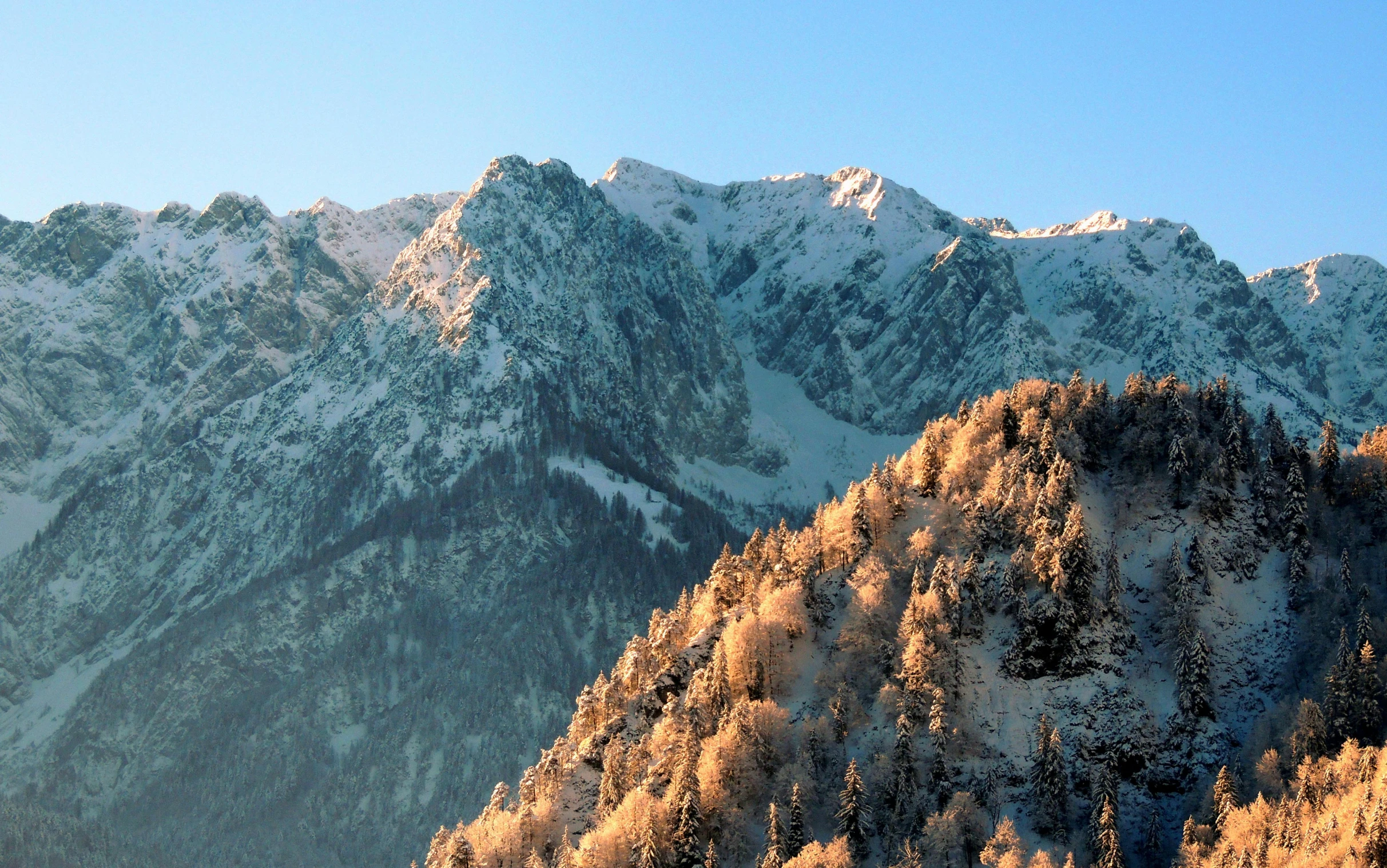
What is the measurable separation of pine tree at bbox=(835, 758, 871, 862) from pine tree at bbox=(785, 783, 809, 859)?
10.1 feet

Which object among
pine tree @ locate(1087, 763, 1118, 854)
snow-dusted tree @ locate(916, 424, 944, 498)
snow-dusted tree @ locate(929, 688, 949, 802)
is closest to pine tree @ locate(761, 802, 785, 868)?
snow-dusted tree @ locate(929, 688, 949, 802)

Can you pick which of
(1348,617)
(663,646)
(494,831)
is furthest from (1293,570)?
(494,831)

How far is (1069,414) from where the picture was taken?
474ft

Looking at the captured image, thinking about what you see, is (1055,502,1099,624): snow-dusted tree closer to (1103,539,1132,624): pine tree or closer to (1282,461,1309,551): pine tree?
(1103,539,1132,624): pine tree

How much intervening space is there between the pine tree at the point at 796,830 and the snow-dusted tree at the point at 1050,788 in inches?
751

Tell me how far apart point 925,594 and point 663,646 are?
31982mm

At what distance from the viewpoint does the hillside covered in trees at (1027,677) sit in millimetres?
107688

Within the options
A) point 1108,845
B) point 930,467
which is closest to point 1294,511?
point 930,467

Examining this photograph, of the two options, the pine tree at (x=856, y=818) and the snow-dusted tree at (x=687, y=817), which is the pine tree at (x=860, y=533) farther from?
the pine tree at (x=856, y=818)

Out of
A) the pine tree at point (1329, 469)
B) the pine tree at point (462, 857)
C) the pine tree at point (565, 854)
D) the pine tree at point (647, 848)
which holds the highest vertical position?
the pine tree at point (1329, 469)

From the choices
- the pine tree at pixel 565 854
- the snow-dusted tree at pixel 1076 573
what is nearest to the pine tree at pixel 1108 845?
the snow-dusted tree at pixel 1076 573

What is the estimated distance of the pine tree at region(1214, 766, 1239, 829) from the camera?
103 metres

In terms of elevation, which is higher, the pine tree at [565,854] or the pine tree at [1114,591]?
the pine tree at [1114,591]

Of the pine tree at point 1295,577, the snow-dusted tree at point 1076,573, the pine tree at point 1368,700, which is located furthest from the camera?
the pine tree at point 1295,577
